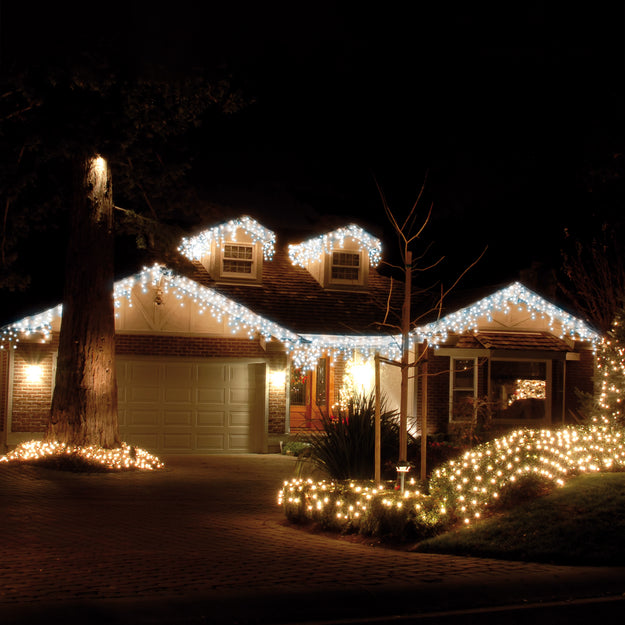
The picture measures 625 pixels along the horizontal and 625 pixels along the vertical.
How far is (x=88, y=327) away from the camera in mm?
16797

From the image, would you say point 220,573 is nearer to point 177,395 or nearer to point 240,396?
point 177,395

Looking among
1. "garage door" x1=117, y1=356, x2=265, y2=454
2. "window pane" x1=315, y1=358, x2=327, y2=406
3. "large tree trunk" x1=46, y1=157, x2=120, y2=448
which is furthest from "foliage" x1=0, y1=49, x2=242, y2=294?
"window pane" x1=315, y1=358, x2=327, y2=406

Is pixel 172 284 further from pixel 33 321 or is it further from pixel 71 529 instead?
pixel 71 529

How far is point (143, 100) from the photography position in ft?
55.2

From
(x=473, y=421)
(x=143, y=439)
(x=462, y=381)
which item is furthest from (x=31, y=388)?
(x=462, y=381)

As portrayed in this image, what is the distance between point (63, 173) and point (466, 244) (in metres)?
21.2

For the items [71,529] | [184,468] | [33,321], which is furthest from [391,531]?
[33,321]

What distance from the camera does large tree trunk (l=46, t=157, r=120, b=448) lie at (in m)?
16.6

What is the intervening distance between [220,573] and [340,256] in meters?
16.6

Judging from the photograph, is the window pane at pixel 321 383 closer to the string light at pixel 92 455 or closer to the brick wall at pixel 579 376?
the brick wall at pixel 579 376

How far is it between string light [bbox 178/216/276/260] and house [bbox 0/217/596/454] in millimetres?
30

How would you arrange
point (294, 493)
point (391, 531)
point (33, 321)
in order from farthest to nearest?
point (33, 321), point (294, 493), point (391, 531)

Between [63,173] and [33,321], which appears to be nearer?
[33,321]

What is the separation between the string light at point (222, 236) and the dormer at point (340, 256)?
5.23 ft
